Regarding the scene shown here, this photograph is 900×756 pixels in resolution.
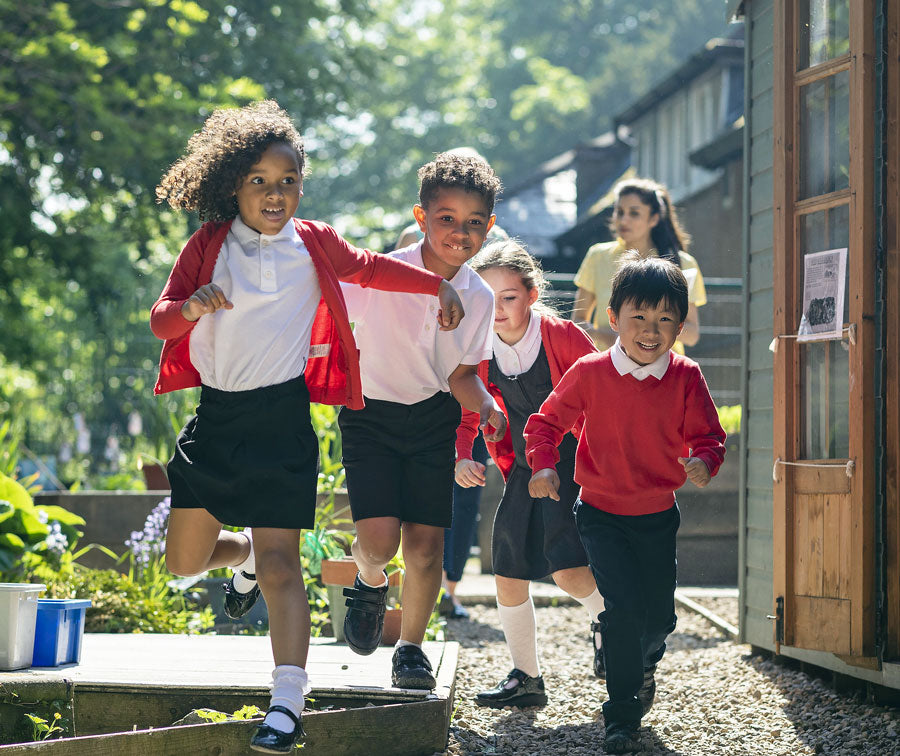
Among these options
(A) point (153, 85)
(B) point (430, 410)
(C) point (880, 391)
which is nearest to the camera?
(B) point (430, 410)

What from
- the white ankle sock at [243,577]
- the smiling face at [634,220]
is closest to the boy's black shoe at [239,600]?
the white ankle sock at [243,577]

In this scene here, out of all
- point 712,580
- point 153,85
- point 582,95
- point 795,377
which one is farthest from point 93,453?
point 582,95

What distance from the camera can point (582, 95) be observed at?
122ft

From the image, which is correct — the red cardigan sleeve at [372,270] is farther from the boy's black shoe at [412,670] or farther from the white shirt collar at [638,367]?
the boy's black shoe at [412,670]

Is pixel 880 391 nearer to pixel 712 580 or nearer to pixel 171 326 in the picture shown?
pixel 171 326

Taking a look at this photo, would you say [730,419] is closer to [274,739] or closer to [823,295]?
[823,295]

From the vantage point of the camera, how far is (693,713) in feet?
14.2

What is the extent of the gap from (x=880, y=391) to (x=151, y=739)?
9.11 ft

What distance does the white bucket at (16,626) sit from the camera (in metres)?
3.55

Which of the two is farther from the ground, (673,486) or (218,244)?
(218,244)

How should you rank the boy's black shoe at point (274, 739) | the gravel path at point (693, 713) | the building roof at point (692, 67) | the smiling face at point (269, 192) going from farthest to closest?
the building roof at point (692, 67)
the gravel path at point (693, 713)
the smiling face at point (269, 192)
the boy's black shoe at point (274, 739)

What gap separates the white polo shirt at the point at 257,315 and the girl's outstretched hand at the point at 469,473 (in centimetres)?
89

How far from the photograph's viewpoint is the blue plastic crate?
12.0ft

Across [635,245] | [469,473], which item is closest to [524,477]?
[469,473]
